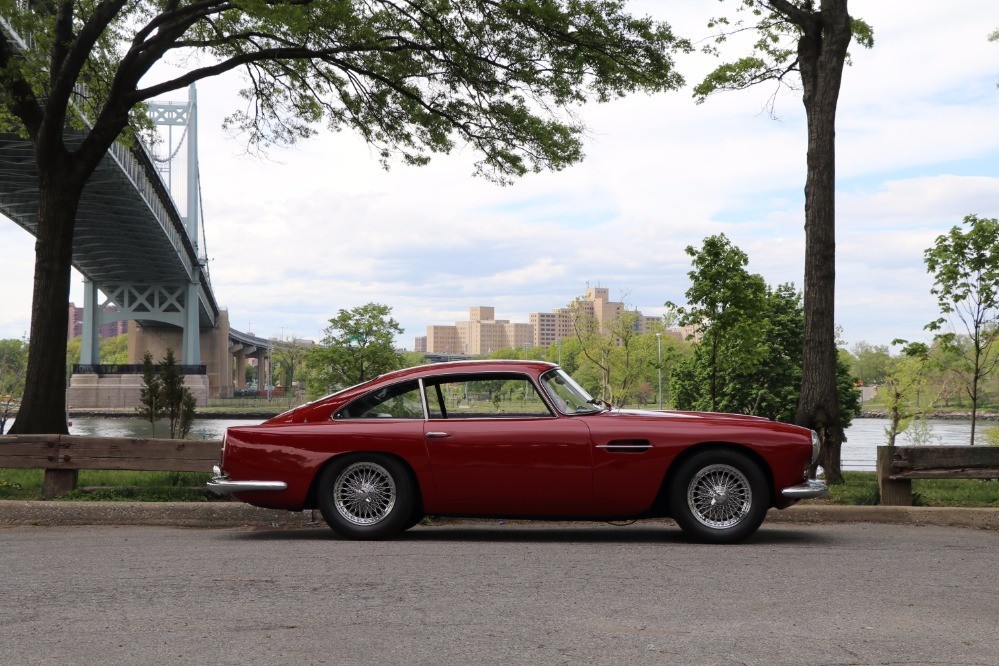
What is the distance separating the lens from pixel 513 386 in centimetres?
732

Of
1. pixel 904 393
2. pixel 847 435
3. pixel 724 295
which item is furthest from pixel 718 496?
pixel 847 435

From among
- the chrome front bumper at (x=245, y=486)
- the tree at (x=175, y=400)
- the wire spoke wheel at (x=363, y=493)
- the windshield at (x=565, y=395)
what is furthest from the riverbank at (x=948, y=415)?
the chrome front bumper at (x=245, y=486)

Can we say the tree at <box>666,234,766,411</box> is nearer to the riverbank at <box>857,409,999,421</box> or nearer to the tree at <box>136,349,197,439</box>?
the tree at <box>136,349,197,439</box>

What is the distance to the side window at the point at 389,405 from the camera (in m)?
7.39

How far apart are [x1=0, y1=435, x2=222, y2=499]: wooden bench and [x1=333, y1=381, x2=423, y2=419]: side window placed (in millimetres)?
1989

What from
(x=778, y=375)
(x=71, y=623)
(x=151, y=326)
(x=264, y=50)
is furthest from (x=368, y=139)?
(x=151, y=326)

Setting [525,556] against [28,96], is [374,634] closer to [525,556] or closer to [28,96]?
[525,556]

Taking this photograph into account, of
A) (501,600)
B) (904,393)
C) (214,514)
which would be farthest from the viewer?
(904,393)

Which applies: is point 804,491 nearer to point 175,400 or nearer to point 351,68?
point 351,68

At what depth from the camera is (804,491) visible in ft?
22.6

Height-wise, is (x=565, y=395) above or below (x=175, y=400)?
above

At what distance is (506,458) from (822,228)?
5.18 m

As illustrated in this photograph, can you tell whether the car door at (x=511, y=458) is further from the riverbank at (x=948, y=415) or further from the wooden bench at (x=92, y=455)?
the riverbank at (x=948, y=415)

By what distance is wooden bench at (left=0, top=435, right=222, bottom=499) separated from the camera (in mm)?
8836
